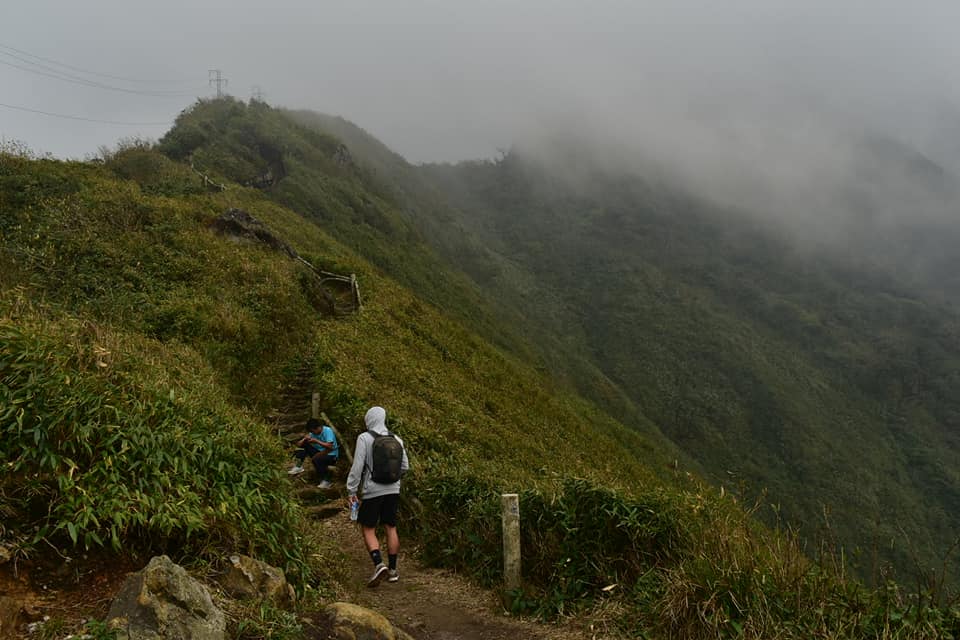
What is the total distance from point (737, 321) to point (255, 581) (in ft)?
383

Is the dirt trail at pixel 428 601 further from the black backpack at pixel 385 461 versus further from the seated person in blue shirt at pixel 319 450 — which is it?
the black backpack at pixel 385 461

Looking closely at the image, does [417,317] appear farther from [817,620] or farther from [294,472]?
[817,620]

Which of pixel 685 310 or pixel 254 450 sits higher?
pixel 254 450

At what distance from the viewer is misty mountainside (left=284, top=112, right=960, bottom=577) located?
6838 cm

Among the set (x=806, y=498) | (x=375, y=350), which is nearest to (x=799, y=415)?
(x=806, y=498)

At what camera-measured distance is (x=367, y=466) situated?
6285 millimetres

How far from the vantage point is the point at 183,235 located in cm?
1755

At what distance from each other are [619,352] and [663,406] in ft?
43.3

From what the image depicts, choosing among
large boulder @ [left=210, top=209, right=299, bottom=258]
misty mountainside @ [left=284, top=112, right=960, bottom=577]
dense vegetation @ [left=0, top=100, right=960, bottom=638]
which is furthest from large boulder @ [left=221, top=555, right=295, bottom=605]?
misty mountainside @ [left=284, top=112, right=960, bottom=577]

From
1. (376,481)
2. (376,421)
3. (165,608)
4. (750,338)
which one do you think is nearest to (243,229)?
(376,421)

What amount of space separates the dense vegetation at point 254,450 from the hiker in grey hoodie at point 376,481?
0.68m

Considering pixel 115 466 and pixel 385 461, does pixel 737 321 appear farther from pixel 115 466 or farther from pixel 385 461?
pixel 115 466

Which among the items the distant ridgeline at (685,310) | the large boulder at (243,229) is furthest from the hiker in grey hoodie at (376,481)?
the large boulder at (243,229)

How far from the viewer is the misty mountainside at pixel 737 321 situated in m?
68.4
